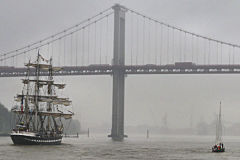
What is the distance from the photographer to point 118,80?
124625 millimetres

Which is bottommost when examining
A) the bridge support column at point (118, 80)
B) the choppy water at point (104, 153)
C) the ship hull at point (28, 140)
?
the choppy water at point (104, 153)

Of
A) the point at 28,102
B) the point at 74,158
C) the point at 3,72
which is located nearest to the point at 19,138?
the point at 28,102

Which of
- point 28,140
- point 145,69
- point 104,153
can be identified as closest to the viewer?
point 104,153

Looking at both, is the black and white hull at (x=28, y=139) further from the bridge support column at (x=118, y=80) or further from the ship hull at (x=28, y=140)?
the bridge support column at (x=118, y=80)

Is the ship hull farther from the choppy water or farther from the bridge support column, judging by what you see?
the bridge support column

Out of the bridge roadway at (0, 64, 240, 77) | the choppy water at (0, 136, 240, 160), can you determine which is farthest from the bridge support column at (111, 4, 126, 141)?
the choppy water at (0, 136, 240, 160)

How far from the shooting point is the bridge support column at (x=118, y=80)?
121125 millimetres

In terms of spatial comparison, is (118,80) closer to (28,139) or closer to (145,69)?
(145,69)

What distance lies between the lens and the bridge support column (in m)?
121

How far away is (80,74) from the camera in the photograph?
12875 centimetres

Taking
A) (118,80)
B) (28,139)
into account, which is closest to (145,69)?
(118,80)

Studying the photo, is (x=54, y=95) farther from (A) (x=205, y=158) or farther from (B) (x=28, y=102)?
(A) (x=205, y=158)

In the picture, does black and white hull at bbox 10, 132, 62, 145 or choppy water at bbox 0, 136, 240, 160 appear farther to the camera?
black and white hull at bbox 10, 132, 62, 145

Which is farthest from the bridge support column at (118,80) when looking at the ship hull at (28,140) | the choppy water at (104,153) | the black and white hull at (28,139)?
the black and white hull at (28,139)
